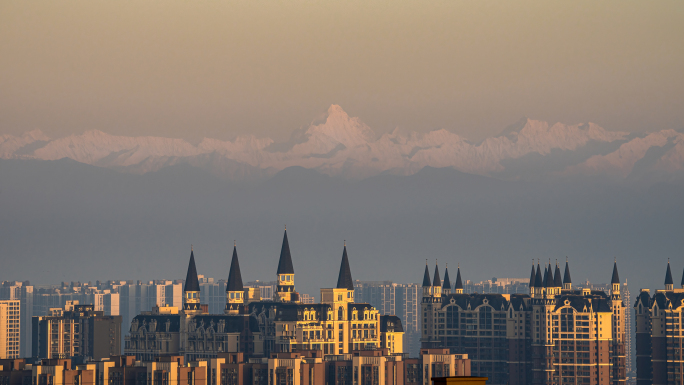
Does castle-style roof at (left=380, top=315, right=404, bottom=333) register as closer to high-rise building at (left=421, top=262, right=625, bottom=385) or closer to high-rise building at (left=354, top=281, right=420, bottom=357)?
high-rise building at (left=421, top=262, right=625, bottom=385)

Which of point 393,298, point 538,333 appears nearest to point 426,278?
point 538,333

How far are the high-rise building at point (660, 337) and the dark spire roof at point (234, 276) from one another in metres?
25.9

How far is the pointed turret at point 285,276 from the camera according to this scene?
86375mm

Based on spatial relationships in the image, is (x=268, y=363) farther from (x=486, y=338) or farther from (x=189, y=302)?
(x=486, y=338)

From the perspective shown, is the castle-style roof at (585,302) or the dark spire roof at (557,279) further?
the dark spire roof at (557,279)

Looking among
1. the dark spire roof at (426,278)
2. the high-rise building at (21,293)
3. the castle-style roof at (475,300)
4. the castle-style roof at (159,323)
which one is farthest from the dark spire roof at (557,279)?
the high-rise building at (21,293)

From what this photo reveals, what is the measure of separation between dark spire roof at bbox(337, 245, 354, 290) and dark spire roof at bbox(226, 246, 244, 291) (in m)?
6.49

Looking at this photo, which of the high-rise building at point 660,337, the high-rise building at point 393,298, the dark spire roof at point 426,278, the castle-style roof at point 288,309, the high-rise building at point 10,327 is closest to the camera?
the castle-style roof at point 288,309

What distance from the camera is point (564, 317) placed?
88.2 metres

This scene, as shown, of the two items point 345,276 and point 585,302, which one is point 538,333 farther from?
point 345,276

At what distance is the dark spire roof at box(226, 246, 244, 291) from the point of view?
8700 cm

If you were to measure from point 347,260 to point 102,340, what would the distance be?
16.9m

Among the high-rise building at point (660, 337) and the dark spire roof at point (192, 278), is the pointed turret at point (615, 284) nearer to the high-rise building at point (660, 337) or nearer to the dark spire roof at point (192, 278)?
the high-rise building at point (660, 337)

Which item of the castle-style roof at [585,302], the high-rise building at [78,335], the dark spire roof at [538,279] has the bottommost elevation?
the high-rise building at [78,335]
